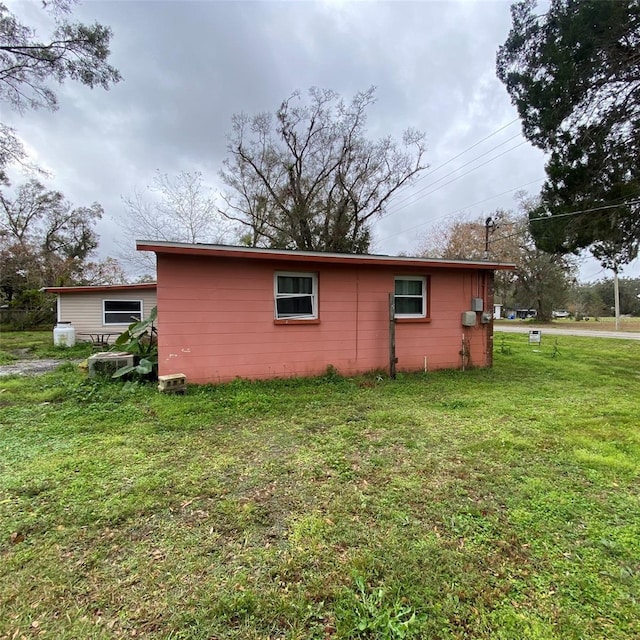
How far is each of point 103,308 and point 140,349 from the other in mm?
6790

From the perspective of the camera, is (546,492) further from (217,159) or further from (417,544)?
(217,159)

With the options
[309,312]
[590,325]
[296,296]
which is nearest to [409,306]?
[309,312]

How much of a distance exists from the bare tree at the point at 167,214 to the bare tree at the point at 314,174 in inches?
55.0

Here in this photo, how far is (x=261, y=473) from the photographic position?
278 cm

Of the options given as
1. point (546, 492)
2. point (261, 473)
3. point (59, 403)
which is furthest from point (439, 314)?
point (59, 403)

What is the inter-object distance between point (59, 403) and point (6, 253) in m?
21.7

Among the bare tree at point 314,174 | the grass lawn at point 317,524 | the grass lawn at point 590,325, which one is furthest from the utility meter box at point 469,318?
the grass lawn at point 590,325

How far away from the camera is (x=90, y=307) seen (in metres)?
12.0

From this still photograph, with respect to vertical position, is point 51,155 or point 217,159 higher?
point 217,159

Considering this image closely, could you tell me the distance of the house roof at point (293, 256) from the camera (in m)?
5.06

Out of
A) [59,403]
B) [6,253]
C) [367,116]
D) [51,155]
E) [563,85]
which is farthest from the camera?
[6,253]

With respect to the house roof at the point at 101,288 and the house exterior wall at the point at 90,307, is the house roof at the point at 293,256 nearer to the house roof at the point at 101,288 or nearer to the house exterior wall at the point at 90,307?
the house roof at the point at 101,288

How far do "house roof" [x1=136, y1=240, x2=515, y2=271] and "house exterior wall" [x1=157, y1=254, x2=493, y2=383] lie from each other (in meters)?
0.21

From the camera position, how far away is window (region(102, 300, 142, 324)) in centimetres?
1206
